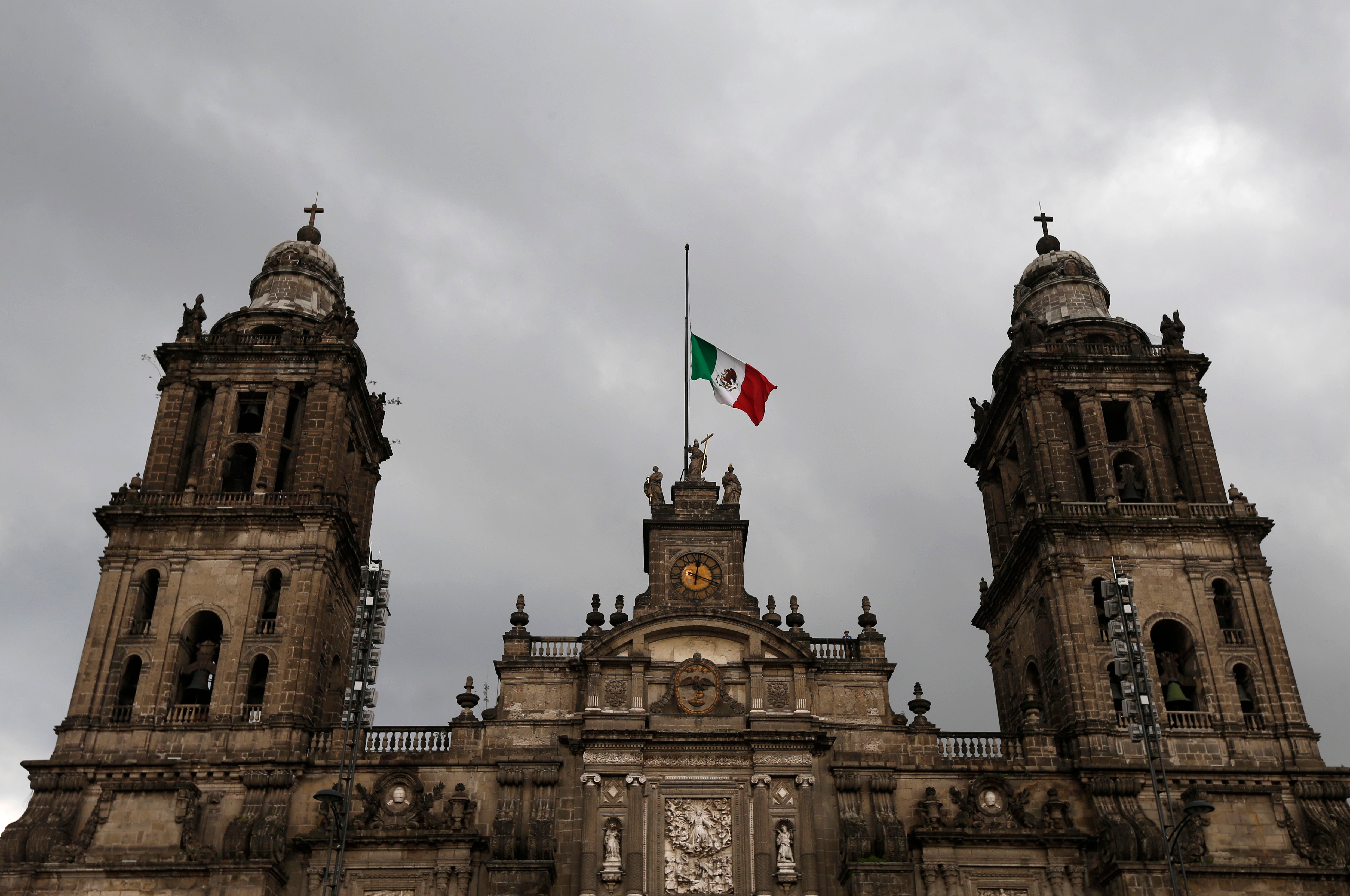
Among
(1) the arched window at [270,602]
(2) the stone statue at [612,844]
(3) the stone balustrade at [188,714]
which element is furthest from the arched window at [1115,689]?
(3) the stone balustrade at [188,714]

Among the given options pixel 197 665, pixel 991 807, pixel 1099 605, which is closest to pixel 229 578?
pixel 197 665

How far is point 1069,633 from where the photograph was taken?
3778 centimetres

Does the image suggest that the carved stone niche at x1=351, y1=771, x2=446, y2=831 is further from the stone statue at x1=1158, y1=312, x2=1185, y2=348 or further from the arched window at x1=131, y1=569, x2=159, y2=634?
the stone statue at x1=1158, y1=312, x2=1185, y2=348

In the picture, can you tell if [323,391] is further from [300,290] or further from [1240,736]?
[1240,736]

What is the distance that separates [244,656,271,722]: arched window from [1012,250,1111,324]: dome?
99.8 feet

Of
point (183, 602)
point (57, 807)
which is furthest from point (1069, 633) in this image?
point (57, 807)

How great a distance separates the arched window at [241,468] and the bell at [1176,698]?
101ft

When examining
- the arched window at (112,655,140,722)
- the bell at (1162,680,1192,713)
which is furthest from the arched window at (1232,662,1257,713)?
the arched window at (112,655,140,722)

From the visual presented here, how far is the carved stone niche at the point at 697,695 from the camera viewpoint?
3634 centimetres

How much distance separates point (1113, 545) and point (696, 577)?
13779mm

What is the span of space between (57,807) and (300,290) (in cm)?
2074

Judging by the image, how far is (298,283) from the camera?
4678cm

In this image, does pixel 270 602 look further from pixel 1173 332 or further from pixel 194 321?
pixel 1173 332

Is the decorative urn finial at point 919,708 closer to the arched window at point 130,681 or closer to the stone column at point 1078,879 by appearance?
the stone column at point 1078,879
